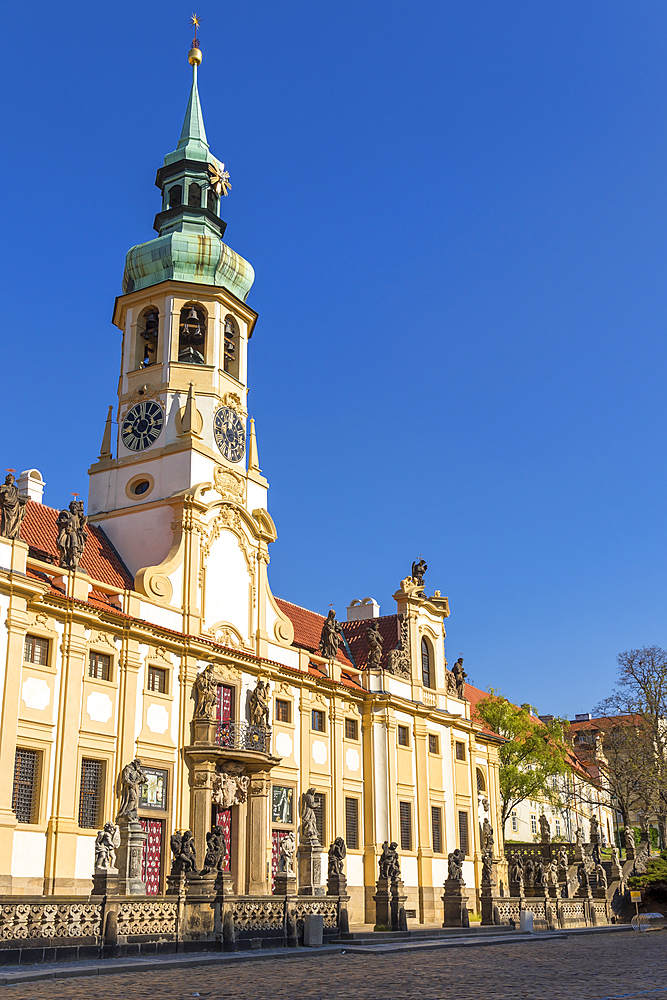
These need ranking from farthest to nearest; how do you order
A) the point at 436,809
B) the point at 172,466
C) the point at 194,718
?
the point at 436,809
the point at 172,466
the point at 194,718

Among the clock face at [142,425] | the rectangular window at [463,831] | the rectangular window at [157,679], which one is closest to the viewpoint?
the rectangular window at [157,679]

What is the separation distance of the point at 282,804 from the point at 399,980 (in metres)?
20.6

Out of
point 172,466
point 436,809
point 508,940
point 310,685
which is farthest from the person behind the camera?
point 436,809

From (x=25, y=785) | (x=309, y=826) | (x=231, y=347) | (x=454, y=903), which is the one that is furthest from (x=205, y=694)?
(x=231, y=347)

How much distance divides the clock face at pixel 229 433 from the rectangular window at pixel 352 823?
579 inches

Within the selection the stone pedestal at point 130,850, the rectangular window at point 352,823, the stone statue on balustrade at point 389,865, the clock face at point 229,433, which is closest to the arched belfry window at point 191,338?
the clock face at point 229,433

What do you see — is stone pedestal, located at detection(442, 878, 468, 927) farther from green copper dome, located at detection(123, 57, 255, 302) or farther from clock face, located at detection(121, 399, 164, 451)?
green copper dome, located at detection(123, 57, 255, 302)

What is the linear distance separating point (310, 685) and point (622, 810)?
70.7 ft

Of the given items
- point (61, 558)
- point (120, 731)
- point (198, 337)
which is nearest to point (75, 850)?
point (120, 731)

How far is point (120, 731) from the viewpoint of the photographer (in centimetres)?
2991

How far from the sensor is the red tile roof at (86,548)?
104 ft

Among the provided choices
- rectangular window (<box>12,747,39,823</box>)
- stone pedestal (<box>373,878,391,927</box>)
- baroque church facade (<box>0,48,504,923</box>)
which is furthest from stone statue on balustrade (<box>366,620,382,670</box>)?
Result: rectangular window (<box>12,747,39,823</box>)

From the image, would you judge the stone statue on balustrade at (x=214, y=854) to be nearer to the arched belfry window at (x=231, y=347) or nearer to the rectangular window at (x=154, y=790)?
the rectangular window at (x=154, y=790)

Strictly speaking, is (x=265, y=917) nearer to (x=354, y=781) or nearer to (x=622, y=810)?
(x=354, y=781)
